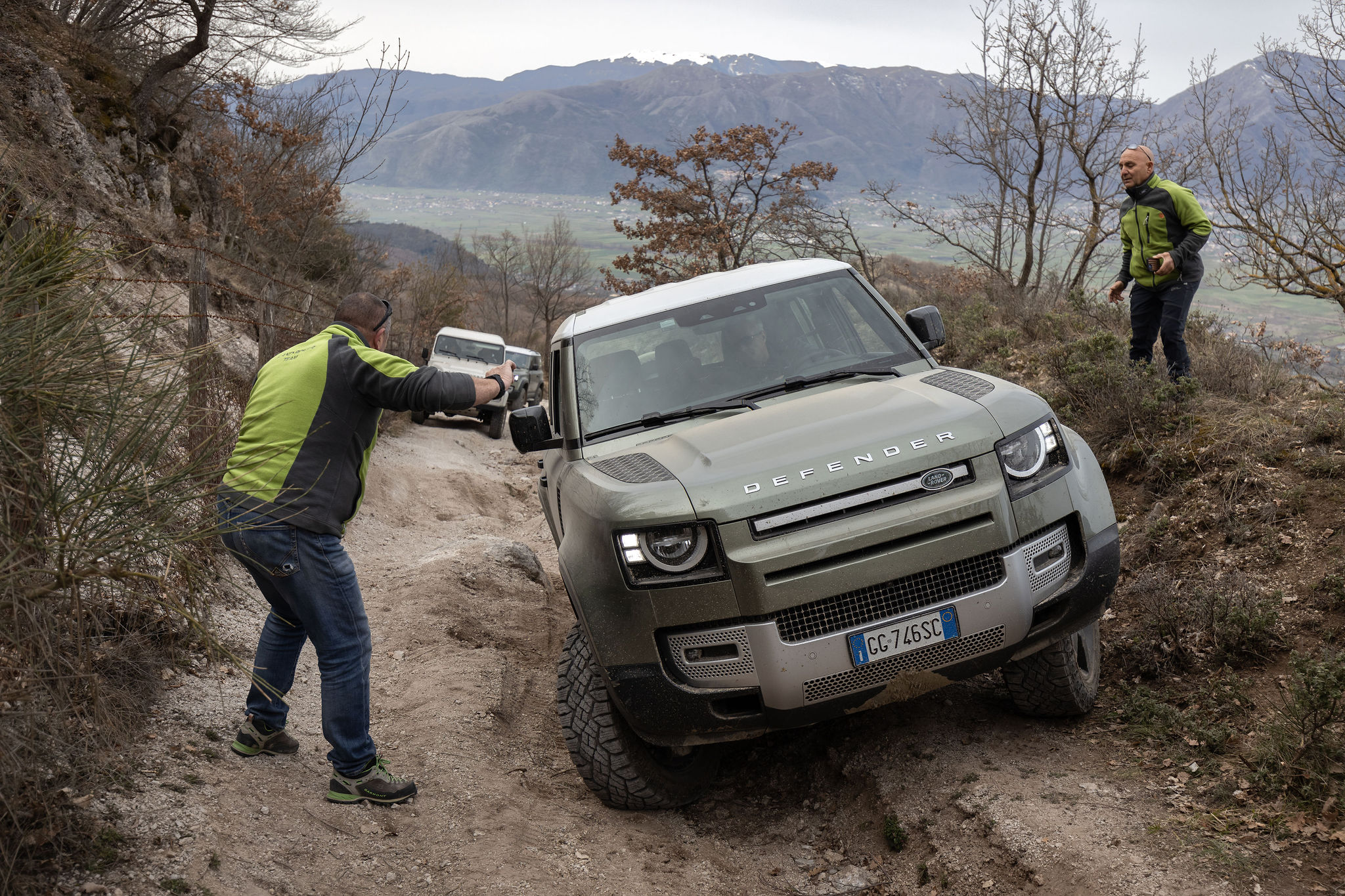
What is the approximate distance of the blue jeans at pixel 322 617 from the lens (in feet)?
11.4

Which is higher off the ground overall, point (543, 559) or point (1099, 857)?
point (1099, 857)

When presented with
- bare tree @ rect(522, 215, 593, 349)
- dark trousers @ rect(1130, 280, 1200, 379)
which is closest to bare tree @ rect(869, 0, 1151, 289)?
dark trousers @ rect(1130, 280, 1200, 379)

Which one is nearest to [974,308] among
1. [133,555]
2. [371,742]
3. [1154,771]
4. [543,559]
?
[543,559]

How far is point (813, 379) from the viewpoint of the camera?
13.3ft

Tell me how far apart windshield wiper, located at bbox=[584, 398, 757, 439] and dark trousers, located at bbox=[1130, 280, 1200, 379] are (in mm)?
4009

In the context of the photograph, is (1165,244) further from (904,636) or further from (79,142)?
(79,142)

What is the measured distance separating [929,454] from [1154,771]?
1520 mm

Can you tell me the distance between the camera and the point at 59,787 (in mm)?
2619

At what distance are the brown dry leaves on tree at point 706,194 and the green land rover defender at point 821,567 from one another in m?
21.4

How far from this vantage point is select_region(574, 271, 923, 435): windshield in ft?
13.6

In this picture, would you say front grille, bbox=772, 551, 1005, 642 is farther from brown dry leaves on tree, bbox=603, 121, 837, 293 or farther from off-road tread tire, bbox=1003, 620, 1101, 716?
brown dry leaves on tree, bbox=603, 121, 837, 293

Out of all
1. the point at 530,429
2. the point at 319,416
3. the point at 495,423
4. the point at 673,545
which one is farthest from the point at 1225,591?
the point at 495,423

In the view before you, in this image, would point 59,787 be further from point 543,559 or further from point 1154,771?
point 543,559

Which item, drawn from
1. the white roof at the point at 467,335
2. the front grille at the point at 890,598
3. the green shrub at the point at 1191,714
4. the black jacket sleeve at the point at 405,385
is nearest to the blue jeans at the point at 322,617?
the black jacket sleeve at the point at 405,385
